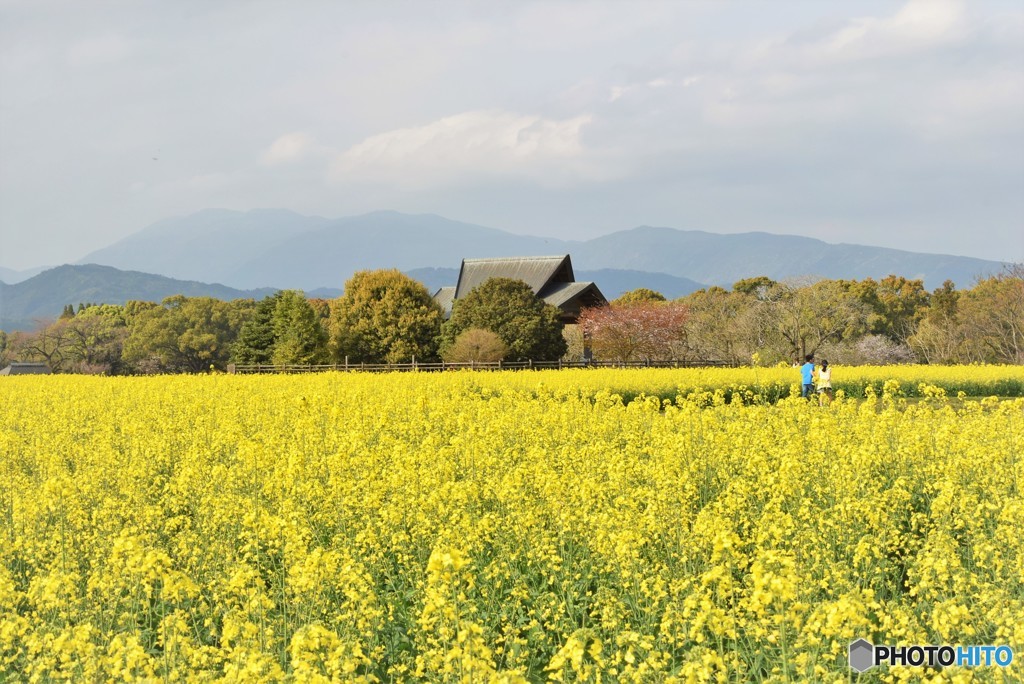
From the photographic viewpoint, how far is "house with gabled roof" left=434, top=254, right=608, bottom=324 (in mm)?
60562

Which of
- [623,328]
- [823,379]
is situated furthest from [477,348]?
[823,379]

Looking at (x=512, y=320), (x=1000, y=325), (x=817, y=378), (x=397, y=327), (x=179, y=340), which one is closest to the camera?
(x=817, y=378)

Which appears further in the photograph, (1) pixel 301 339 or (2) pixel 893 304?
(2) pixel 893 304

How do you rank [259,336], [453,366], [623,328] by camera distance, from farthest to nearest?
[623,328] < [259,336] < [453,366]

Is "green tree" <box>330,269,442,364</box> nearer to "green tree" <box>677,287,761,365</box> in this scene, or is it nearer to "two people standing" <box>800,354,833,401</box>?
"green tree" <box>677,287,761,365</box>

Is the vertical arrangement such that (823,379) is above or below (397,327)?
below

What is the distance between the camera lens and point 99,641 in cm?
596

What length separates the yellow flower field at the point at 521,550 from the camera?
4531 mm

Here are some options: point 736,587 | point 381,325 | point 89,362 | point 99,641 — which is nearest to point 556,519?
point 736,587

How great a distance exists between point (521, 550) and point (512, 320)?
3989 centimetres

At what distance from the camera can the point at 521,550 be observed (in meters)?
6.71

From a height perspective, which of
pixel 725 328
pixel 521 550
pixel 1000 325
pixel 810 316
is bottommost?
pixel 521 550

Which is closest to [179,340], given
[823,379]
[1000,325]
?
[1000,325]

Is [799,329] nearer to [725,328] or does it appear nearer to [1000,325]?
[725,328]
